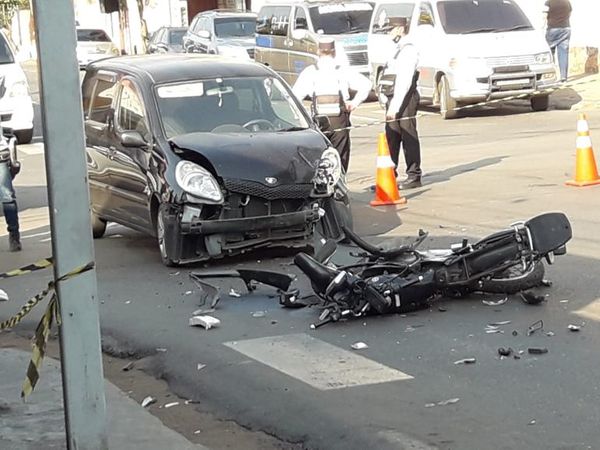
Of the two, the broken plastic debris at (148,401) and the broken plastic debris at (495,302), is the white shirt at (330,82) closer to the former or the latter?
the broken plastic debris at (495,302)

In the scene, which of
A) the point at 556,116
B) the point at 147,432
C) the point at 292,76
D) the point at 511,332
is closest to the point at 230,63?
the point at 511,332

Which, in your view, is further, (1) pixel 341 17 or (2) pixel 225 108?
(1) pixel 341 17

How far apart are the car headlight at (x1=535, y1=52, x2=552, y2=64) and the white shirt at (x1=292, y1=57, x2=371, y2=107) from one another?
815 cm

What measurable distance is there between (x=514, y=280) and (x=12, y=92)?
13.5 metres

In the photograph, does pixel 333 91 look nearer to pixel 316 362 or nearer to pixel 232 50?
pixel 316 362

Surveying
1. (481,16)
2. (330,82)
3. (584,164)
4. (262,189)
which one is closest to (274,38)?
(481,16)

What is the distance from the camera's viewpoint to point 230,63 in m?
11.5

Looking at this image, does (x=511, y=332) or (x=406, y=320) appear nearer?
(x=511, y=332)

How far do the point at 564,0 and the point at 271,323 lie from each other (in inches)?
640

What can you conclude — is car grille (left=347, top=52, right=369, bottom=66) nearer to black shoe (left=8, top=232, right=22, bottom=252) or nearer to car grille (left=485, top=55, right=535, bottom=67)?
car grille (left=485, top=55, right=535, bottom=67)

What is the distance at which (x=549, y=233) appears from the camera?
7.97m

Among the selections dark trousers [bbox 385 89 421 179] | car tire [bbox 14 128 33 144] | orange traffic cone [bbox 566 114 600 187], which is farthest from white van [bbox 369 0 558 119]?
orange traffic cone [bbox 566 114 600 187]

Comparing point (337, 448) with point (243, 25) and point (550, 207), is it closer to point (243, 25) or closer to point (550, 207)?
point (550, 207)

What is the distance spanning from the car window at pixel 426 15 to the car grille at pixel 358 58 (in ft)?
10.2
